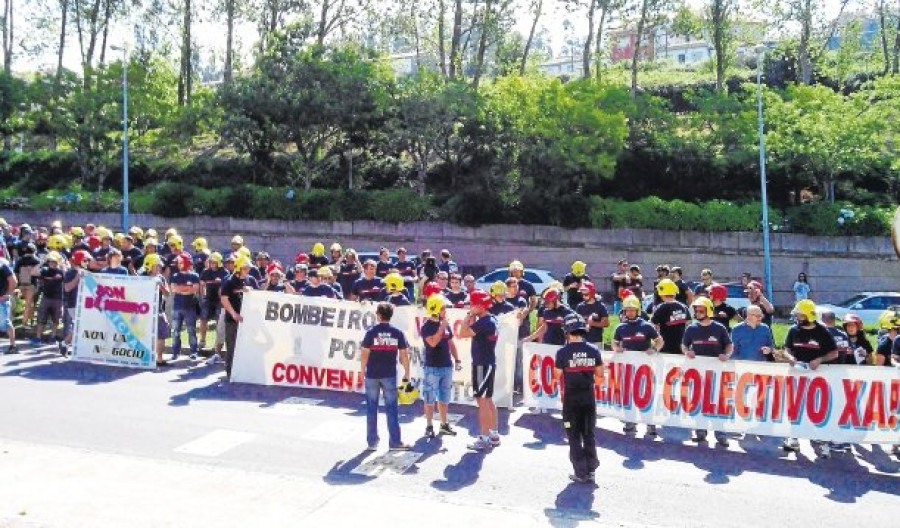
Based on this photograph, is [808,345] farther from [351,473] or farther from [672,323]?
[351,473]

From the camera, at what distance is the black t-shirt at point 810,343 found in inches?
393

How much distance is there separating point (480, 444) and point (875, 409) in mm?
4245

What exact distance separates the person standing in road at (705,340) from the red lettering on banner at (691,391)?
0.71 feet

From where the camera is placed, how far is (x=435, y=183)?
33.8 m

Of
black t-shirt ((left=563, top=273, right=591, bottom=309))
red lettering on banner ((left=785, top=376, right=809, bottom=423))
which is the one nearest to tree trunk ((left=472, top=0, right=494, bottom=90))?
black t-shirt ((left=563, top=273, right=591, bottom=309))

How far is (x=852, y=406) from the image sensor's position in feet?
32.0

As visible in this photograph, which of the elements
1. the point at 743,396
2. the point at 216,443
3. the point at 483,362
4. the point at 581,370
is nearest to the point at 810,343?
the point at 743,396

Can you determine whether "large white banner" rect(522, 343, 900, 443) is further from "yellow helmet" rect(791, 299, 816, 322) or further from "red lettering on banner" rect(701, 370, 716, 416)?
"yellow helmet" rect(791, 299, 816, 322)

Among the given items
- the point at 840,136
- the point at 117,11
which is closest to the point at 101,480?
the point at 840,136

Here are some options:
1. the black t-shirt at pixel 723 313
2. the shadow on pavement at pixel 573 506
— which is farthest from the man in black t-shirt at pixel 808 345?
the shadow on pavement at pixel 573 506

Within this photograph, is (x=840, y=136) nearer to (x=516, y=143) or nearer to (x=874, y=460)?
(x=516, y=143)

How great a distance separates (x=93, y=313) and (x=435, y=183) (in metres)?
20.6

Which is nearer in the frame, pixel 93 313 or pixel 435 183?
pixel 93 313

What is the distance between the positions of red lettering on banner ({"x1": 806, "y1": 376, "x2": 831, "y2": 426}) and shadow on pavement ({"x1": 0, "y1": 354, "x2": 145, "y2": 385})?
922 centimetres
